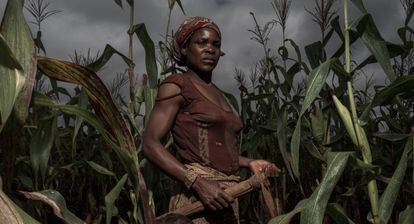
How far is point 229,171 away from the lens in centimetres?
187

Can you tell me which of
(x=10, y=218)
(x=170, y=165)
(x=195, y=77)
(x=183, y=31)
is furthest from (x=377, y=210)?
(x=10, y=218)

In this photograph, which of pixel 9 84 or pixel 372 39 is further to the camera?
pixel 372 39

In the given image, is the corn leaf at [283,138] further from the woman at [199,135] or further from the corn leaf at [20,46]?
the corn leaf at [20,46]

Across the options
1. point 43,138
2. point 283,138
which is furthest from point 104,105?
point 283,138

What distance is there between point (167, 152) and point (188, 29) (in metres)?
0.50

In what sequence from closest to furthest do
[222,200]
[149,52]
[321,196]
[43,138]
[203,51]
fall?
[321,196], [43,138], [222,200], [203,51], [149,52]

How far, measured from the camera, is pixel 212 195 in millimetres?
1699

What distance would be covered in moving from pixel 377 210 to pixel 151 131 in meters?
0.78

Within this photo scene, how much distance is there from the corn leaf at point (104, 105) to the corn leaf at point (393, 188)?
2.56 feet

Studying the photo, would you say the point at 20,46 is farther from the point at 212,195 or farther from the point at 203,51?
the point at 203,51

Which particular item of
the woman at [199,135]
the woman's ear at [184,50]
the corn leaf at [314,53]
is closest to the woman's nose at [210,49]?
the woman at [199,135]

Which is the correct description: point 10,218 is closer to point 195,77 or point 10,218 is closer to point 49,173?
point 195,77

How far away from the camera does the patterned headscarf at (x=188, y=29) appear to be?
1.99 m

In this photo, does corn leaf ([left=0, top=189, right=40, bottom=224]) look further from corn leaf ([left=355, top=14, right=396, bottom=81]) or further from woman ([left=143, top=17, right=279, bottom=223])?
corn leaf ([left=355, top=14, right=396, bottom=81])
